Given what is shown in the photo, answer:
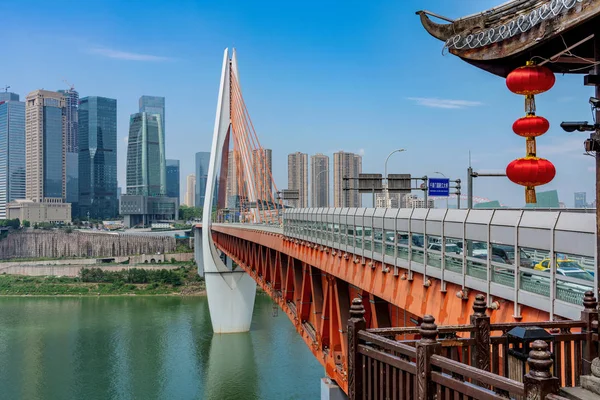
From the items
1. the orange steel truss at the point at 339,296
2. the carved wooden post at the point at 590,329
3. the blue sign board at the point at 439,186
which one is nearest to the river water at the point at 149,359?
the orange steel truss at the point at 339,296

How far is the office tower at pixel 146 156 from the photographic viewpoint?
171 metres

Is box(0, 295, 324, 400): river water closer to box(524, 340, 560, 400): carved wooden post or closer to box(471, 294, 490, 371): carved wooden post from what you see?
box(471, 294, 490, 371): carved wooden post

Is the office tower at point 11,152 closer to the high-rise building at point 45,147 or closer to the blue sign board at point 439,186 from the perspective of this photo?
the high-rise building at point 45,147

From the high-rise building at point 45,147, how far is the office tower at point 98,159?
14120mm

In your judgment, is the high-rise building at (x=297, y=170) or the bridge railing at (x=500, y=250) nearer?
the bridge railing at (x=500, y=250)

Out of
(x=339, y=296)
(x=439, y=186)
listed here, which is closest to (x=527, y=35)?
(x=339, y=296)

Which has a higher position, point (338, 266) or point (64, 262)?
point (338, 266)

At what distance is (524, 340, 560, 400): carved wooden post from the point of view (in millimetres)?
3428

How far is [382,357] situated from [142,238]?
9235cm

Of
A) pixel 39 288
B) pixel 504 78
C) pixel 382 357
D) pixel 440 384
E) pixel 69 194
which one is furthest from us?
pixel 69 194

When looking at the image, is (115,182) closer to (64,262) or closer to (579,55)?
(64,262)

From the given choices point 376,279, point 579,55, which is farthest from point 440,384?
point 376,279

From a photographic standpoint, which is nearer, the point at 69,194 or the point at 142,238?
the point at 142,238

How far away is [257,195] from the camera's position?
43.8 meters
